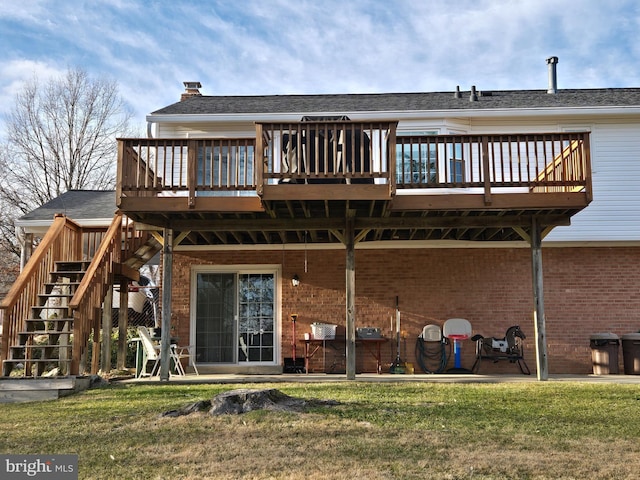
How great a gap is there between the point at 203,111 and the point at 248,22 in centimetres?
196

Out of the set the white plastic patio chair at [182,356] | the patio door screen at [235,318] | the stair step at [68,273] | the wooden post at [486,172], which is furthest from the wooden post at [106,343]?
the wooden post at [486,172]

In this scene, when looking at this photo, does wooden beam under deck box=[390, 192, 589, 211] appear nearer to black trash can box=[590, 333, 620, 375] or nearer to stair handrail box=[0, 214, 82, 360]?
black trash can box=[590, 333, 620, 375]

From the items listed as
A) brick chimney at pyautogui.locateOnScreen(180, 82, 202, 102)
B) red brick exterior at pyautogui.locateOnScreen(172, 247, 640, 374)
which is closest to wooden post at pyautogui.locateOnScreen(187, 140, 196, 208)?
red brick exterior at pyautogui.locateOnScreen(172, 247, 640, 374)

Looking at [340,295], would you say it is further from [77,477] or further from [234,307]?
[77,477]

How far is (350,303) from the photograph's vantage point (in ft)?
32.0

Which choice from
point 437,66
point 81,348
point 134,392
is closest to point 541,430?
point 134,392

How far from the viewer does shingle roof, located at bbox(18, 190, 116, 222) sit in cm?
1352

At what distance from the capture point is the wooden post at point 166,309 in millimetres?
9805

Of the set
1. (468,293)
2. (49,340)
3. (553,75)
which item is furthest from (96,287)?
(553,75)

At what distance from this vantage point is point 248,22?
12617 mm

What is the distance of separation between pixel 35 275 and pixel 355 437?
6.23 metres

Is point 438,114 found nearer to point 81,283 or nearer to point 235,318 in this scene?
point 235,318

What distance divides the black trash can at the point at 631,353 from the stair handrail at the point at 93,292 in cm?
920

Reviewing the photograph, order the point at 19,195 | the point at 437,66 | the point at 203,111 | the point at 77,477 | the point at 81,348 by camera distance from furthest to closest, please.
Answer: the point at 19,195
the point at 437,66
the point at 203,111
the point at 81,348
the point at 77,477
